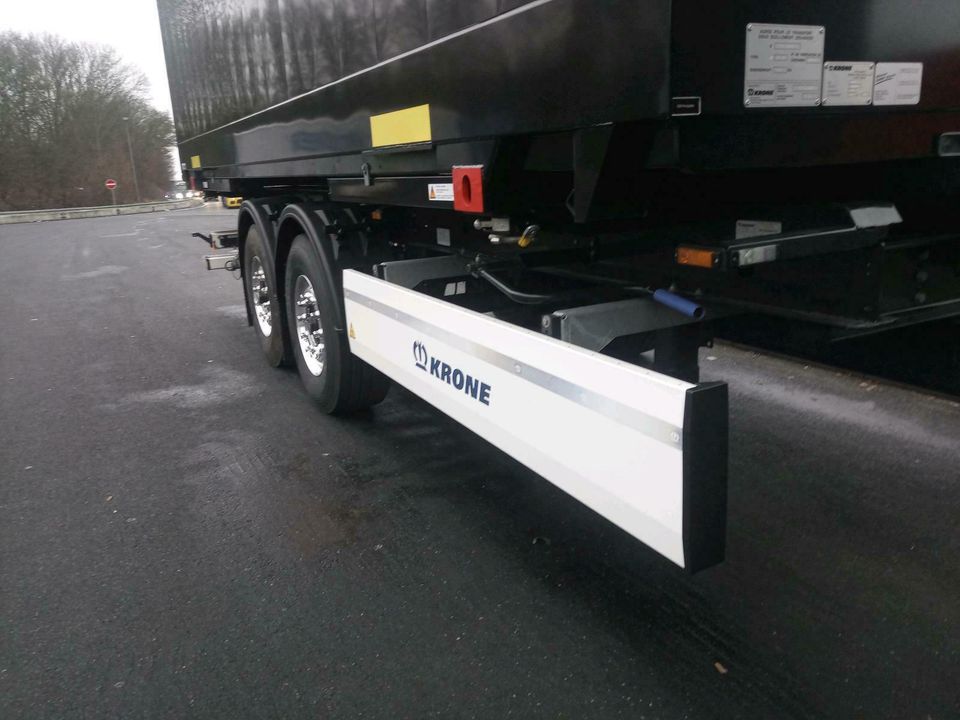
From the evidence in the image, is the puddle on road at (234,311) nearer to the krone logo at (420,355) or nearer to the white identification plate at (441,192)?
the krone logo at (420,355)

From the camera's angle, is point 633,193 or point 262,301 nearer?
point 633,193

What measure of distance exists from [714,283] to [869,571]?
133 centimetres

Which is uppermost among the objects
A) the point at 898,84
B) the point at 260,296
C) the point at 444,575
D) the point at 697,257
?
the point at 898,84

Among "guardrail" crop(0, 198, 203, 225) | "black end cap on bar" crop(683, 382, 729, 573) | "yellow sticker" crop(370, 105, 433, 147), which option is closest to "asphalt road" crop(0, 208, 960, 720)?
"black end cap on bar" crop(683, 382, 729, 573)

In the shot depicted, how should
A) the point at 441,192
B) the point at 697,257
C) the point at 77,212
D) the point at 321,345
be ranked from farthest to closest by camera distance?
the point at 77,212 → the point at 321,345 → the point at 441,192 → the point at 697,257

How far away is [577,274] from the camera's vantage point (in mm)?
3818

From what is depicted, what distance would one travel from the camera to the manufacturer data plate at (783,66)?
199 centimetres

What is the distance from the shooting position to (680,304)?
270 cm

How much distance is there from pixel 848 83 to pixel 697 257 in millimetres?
607

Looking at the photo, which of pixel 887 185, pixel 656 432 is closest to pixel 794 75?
pixel 887 185

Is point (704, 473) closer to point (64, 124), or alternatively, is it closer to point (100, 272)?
point (100, 272)

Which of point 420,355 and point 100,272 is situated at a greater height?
point 420,355

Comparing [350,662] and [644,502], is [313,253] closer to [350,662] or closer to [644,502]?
[350,662]

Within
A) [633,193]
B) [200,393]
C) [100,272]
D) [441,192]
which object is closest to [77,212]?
[100,272]
